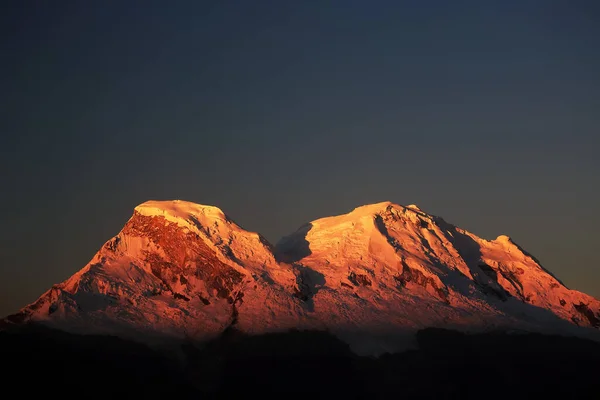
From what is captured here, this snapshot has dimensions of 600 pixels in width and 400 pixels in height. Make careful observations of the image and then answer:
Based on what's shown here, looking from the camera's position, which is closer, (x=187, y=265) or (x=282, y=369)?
(x=282, y=369)

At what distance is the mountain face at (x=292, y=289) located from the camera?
166 metres

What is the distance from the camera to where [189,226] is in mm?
180875

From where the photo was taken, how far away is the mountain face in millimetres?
165500

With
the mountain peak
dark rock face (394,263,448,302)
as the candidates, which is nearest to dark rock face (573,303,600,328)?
dark rock face (394,263,448,302)

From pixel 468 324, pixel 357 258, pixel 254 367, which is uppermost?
pixel 357 258

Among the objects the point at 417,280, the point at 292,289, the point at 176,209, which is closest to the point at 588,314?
the point at 417,280

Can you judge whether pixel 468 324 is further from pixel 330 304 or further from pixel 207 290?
pixel 207 290

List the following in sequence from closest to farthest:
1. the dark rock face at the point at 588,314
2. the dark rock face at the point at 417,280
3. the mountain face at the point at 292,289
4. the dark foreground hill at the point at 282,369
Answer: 1. the dark foreground hill at the point at 282,369
2. the mountain face at the point at 292,289
3. the dark rock face at the point at 417,280
4. the dark rock face at the point at 588,314

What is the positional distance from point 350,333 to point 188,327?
29.0 metres

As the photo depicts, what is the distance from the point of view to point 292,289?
176m

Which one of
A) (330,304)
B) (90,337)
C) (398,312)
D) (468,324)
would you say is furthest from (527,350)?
(90,337)

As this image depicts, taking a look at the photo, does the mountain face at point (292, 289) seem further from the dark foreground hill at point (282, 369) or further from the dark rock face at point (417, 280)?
the dark foreground hill at point (282, 369)

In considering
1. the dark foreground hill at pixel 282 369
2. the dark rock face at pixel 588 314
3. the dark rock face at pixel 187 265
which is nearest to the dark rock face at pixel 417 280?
the dark foreground hill at pixel 282 369

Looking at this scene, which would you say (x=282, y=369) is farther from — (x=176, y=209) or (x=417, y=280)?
(x=176, y=209)
